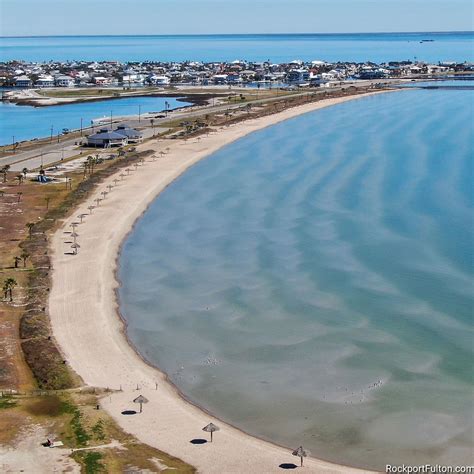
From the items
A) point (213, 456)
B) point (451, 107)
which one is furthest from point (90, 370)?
point (451, 107)

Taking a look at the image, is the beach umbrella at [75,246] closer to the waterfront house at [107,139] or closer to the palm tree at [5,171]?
the palm tree at [5,171]

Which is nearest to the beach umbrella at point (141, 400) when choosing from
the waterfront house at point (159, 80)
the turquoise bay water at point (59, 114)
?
the turquoise bay water at point (59, 114)

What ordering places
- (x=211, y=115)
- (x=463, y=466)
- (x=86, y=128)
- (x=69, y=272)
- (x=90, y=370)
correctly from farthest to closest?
(x=211, y=115) → (x=86, y=128) → (x=69, y=272) → (x=90, y=370) → (x=463, y=466)

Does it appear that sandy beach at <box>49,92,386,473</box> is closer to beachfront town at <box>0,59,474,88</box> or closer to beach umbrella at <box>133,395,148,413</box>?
beach umbrella at <box>133,395,148,413</box>

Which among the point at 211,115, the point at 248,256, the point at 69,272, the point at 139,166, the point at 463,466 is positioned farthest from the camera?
the point at 211,115

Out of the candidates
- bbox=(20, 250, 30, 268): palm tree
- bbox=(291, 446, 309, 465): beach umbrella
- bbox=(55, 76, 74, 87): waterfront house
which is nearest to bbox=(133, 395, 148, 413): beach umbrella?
bbox=(291, 446, 309, 465): beach umbrella

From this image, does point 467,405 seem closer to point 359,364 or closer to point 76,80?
point 359,364

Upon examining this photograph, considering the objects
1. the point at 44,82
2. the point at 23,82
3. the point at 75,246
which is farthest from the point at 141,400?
the point at 44,82

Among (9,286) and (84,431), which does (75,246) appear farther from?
(84,431)
